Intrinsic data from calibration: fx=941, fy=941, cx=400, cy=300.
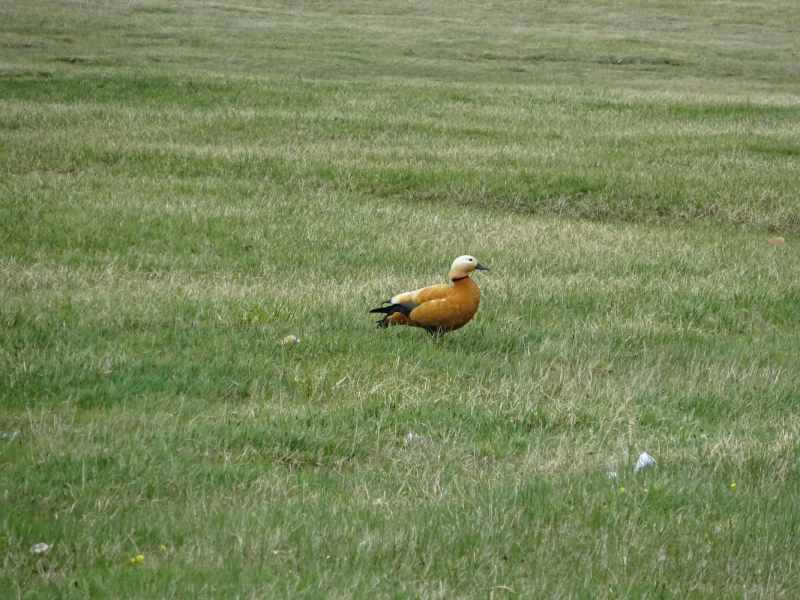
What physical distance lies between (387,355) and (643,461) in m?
2.43

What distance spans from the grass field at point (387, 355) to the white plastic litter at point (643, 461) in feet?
0.18

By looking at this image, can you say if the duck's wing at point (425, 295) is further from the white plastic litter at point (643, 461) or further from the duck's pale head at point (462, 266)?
the white plastic litter at point (643, 461)

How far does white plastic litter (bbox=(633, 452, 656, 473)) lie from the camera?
17.7 ft

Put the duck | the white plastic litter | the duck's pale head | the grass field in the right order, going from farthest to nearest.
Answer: the duck's pale head
the duck
the white plastic litter
the grass field

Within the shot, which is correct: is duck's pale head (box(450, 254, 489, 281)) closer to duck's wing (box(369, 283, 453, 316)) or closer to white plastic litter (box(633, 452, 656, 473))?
duck's wing (box(369, 283, 453, 316))

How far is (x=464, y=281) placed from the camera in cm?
745

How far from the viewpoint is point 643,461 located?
544cm

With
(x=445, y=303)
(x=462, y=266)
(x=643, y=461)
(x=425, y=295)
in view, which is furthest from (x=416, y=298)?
(x=643, y=461)

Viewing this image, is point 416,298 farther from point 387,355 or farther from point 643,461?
point 643,461

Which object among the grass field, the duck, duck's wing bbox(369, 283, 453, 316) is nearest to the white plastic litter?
the grass field

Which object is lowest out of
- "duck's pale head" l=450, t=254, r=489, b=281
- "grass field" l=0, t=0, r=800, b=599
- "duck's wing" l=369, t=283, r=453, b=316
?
"grass field" l=0, t=0, r=800, b=599

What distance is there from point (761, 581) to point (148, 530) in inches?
109

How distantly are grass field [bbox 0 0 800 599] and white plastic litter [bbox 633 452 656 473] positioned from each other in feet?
0.18

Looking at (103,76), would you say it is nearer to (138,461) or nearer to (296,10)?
(138,461)
